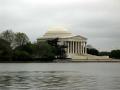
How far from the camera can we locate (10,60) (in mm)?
186500

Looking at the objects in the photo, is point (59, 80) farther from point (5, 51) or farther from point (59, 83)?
point (5, 51)

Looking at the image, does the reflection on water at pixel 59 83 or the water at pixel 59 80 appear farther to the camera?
the water at pixel 59 80

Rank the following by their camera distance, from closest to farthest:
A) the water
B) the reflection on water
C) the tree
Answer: the reflection on water
the water
the tree

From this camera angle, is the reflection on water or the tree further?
the tree

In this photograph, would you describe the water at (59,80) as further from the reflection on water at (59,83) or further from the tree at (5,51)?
the tree at (5,51)

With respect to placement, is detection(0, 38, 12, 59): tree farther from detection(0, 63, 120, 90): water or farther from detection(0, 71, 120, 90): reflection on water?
detection(0, 71, 120, 90): reflection on water

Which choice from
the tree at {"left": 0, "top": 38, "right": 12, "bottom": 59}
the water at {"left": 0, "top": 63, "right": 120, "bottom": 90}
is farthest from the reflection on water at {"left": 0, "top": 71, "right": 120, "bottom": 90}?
the tree at {"left": 0, "top": 38, "right": 12, "bottom": 59}

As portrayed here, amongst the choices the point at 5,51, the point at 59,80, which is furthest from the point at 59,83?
the point at 5,51

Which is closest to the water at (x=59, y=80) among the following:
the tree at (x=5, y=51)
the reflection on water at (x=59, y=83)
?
the reflection on water at (x=59, y=83)

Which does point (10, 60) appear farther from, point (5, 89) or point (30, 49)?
point (5, 89)

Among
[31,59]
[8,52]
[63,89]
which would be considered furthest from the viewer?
[31,59]

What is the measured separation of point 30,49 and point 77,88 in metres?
153

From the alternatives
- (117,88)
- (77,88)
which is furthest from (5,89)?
(117,88)

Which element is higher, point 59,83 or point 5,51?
point 5,51
